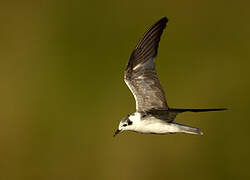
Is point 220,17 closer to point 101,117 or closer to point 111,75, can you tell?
point 111,75

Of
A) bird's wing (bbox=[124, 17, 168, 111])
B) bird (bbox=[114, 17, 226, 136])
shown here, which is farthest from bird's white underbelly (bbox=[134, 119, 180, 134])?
bird's wing (bbox=[124, 17, 168, 111])

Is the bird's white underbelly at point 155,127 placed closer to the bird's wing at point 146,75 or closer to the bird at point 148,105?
the bird at point 148,105

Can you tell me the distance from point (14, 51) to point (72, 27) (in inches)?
67.2

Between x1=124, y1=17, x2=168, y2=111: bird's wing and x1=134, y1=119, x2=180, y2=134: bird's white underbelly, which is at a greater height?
x1=124, y1=17, x2=168, y2=111: bird's wing

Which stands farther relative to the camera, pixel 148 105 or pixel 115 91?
pixel 115 91

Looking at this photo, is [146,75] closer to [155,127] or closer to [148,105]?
[148,105]

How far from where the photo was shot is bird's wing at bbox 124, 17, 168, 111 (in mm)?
7891

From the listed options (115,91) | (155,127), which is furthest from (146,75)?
(115,91)

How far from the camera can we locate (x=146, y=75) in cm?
817

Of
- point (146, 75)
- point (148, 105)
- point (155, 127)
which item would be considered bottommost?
point (155, 127)

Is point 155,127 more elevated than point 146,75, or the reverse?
point 146,75

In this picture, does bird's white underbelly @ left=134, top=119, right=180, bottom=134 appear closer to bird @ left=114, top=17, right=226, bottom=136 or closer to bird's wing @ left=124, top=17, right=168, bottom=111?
bird @ left=114, top=17, right=226, bottom=136

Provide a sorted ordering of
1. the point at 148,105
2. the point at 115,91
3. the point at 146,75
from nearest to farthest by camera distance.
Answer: the point at 148,105, the point at 146,75, the point at 115,91

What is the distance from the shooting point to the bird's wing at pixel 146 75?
7.89 metres
